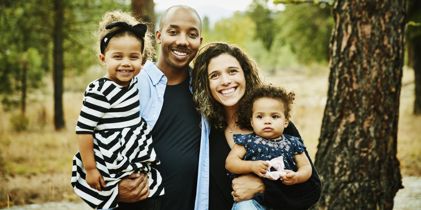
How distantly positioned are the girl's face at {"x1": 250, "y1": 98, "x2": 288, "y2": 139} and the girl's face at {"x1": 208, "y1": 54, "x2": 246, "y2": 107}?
8.4 inches

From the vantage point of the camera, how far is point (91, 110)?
8.91ft

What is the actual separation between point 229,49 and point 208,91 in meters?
0.34

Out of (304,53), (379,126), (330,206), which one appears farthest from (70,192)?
(304,53)

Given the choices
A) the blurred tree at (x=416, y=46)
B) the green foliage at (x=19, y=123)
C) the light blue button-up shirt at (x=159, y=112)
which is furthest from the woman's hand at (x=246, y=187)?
the green foliage at (x=19, y=123)

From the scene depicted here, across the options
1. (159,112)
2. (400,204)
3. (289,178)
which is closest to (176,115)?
(159,112)

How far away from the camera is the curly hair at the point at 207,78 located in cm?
327

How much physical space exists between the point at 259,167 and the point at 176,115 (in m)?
0.74

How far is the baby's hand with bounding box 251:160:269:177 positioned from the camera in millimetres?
2918

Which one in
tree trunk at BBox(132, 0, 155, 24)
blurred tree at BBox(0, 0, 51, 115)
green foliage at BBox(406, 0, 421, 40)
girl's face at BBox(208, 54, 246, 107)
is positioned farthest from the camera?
green foliage at BBox(406, 0, 421, 40)

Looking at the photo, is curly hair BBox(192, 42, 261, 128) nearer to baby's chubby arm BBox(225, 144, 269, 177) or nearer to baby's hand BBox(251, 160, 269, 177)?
baby's chubby arm BBox(225, 144, 269, 177)

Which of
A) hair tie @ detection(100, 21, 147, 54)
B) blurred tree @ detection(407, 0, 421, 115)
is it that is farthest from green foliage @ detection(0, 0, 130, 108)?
hair tie @ detection(100, 21, 147, 54)

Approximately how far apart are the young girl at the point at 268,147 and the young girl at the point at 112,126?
1.83ft

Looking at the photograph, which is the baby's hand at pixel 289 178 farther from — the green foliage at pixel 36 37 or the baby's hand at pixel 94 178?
the green foliage at pixel 36 37

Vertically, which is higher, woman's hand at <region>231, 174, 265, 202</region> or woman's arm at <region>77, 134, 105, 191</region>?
woman's arm at <region>77, 134, 105, 191</region>
